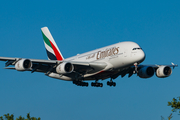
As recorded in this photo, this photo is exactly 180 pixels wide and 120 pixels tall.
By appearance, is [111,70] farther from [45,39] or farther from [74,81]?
[45,39]

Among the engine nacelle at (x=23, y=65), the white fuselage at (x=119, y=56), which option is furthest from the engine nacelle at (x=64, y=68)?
the engine nacelle at (x=23, y=65)

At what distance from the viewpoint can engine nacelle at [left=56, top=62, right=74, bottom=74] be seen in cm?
4247

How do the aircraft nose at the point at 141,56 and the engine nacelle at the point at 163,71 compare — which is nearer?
the aircraft nose at the point at 141,56

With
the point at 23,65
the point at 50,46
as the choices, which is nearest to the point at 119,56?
the point at 23,65

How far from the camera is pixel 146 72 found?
48469mm

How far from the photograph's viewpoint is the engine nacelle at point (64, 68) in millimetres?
42469

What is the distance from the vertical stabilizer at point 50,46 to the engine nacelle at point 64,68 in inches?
459

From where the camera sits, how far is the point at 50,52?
57.7m

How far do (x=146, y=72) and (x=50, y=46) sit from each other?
1846cm

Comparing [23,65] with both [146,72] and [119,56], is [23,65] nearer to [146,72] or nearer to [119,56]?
[119,56]

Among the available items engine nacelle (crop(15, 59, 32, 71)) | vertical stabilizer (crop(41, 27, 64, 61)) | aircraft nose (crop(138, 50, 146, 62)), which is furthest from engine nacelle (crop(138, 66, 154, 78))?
engine nacelle (crop(15, 59, 32, 71))

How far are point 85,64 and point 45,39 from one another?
1876 cm

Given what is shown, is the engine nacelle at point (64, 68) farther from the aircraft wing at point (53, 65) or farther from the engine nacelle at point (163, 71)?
the engine nacelle at point (163, 71)

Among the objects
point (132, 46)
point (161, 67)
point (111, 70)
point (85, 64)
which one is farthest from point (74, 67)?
point (161, 67)
